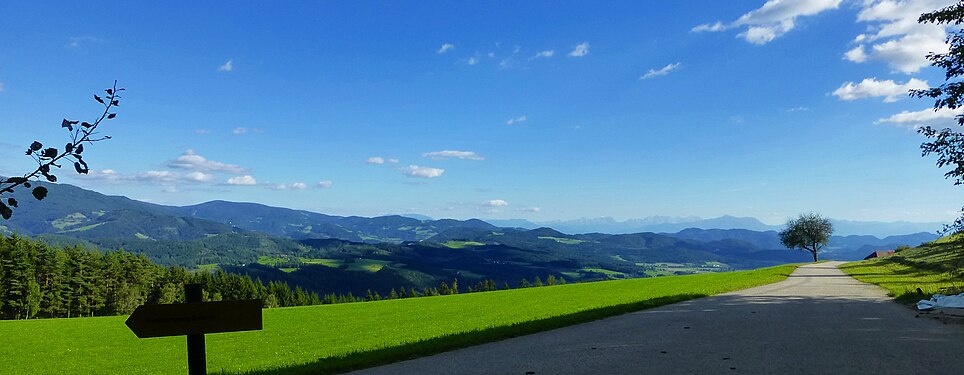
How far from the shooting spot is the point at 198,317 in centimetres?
733

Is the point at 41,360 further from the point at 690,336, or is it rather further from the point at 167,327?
the point at 690,336

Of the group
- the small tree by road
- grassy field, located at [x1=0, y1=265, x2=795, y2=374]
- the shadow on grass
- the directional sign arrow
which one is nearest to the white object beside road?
grassy field, located at [x1=0, y1=265, x2=795, y2=374]

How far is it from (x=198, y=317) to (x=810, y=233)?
10808 cm

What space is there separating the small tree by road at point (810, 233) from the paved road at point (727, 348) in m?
89.2

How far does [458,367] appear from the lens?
10.7 meters

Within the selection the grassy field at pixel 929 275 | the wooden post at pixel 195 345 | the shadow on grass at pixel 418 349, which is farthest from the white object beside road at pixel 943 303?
the wooden post at pixel 195 345

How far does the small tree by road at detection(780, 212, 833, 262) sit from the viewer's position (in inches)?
3701

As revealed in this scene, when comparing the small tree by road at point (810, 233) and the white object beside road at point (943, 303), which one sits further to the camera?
the small tree by road at point (810, 233)

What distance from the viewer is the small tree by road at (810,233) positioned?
94.0 m

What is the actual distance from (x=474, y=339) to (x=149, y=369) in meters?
16.3

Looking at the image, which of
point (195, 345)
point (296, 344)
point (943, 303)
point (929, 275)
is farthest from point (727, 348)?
point (929, 275)

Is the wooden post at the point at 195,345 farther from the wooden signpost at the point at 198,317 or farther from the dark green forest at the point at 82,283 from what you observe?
the dark green forest at the point at 82,283

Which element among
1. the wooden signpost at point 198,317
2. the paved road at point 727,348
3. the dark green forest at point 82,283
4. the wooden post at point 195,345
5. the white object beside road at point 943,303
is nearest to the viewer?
the wooden signpost at point 198,317

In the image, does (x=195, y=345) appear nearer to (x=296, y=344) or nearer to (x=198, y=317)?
(x=198, y=317)
